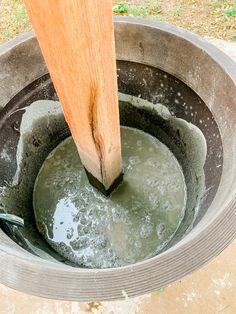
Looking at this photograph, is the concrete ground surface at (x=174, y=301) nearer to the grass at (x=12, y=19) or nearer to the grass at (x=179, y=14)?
the grass at (x=179, y=14)

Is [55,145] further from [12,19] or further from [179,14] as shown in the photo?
[179,14]

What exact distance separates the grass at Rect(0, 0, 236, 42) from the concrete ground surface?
155 centimetres

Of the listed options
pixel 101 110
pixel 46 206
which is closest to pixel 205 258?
pixel 101 110

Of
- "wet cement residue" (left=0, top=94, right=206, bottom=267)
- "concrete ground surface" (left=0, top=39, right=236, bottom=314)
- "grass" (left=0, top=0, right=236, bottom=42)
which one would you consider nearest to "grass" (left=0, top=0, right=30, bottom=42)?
"grass" (left=0, top=0, right=236, bottom=42)

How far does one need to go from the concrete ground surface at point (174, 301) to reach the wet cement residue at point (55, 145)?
0.66 ft

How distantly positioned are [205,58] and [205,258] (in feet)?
2.67

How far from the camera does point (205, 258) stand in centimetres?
102

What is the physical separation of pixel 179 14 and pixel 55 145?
1258 mm

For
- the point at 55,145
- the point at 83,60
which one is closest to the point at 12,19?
the point at 55,145

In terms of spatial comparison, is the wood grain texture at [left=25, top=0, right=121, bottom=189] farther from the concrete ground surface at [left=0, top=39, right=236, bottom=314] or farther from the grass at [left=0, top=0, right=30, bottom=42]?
the grass at [left=0, top=0, right=30, bottom=42]

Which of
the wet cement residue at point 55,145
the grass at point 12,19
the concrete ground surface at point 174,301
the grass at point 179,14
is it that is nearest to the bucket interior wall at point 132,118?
the wet cement residue at point 55,145

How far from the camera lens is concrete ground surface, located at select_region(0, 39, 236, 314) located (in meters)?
1.50

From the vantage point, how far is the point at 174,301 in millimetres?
1513

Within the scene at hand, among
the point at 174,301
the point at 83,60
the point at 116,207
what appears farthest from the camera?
the point at 116,207
